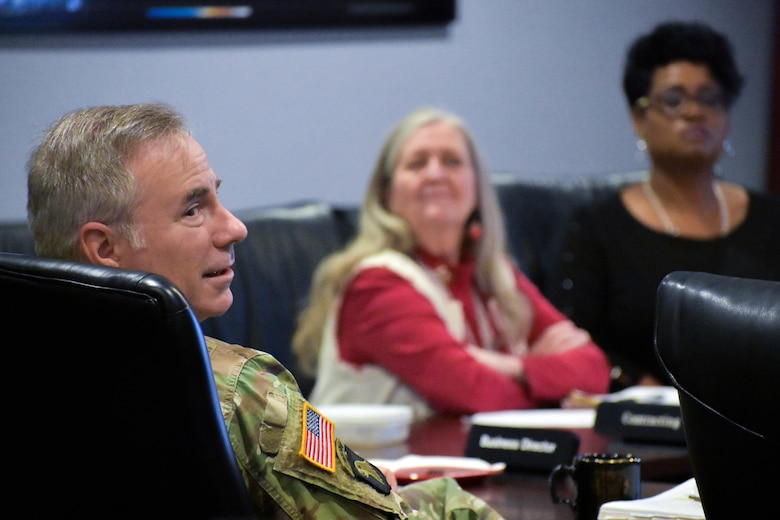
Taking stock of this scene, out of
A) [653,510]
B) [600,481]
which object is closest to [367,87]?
[600,481]

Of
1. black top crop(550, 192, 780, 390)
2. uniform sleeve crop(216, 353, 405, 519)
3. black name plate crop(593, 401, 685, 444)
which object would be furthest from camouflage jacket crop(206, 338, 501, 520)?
black top crop(550, 192, 780, 390)

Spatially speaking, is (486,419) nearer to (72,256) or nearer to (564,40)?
(72,256)

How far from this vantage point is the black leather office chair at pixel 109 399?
938 mm

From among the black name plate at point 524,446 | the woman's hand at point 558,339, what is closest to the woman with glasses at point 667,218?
the woman's hand at point 558,339

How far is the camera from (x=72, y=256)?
1.34m

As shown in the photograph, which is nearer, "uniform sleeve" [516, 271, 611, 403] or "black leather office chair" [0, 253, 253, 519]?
"black leather office chair" [0, 253, 253, 519]

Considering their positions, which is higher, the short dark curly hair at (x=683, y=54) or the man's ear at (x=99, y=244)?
the short dark curly hair at (x=683, y=54)

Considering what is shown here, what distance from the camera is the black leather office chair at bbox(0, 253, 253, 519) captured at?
94 centimetres

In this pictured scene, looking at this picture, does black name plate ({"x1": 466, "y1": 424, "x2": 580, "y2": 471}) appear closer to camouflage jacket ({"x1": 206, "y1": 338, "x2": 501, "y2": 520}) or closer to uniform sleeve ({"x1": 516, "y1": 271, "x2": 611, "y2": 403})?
camouflage jacket ({"x1": 206, "y1": 338, "x2": 501, "y2": 520})

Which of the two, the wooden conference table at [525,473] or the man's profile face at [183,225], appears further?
the wooden conference table at [525,473]

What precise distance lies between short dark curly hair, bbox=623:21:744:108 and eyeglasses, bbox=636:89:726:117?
0.03 m

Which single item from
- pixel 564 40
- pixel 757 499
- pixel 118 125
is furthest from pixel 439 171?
pixel 757 499

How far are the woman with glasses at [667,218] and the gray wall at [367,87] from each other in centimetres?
49

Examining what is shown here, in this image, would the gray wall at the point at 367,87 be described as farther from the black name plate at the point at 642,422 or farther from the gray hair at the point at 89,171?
the gray hair at the point at 89,171
